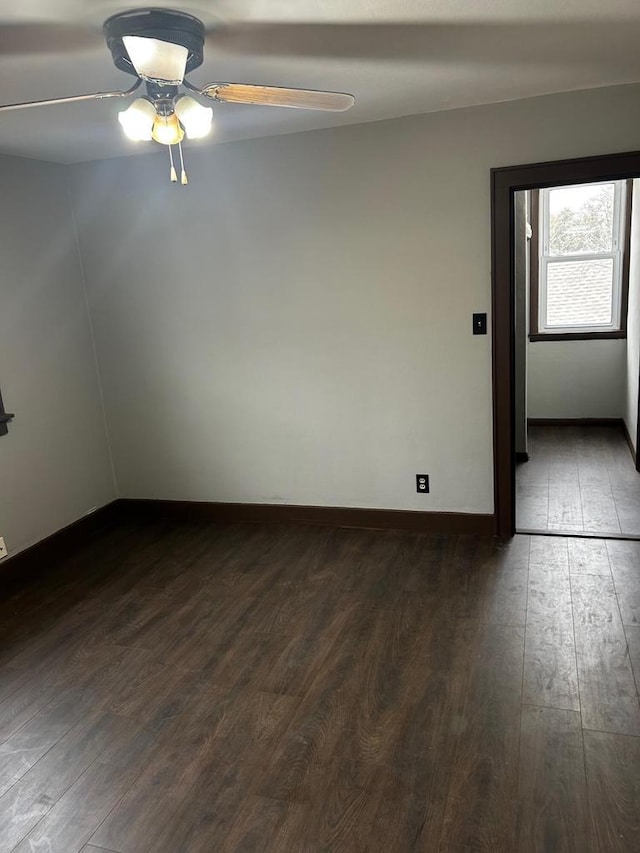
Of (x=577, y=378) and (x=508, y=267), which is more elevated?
(x=508, y=267)

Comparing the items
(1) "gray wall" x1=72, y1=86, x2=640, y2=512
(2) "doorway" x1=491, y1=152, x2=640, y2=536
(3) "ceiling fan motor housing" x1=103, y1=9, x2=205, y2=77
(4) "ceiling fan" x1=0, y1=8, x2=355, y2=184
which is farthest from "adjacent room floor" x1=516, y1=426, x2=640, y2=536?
(3) "ceiling fan motor housing" x1=103, y1=9, x2=205, y2=77

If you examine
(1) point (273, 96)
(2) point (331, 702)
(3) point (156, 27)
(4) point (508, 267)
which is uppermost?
(3) point (156, 27)

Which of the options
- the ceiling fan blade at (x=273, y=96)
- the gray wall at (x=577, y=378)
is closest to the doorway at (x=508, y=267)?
the ceiling fan blade at (x=273, y=96)

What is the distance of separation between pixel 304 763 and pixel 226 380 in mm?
2380

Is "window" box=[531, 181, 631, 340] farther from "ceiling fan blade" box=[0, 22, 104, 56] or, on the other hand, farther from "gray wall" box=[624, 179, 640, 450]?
"ceiling fan blade" box=[0, 22, 104, 56]

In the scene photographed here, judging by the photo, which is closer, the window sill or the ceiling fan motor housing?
the ceiling fan motor housing

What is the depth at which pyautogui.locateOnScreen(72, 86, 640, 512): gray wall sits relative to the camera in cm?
325

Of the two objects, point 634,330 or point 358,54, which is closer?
point 358,54

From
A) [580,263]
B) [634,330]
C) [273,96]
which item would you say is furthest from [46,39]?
[580,263]

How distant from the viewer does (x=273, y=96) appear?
1951mm

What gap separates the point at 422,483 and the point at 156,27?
2.60m

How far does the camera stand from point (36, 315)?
144 inches

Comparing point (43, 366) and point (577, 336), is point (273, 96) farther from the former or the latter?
point (577, 336)

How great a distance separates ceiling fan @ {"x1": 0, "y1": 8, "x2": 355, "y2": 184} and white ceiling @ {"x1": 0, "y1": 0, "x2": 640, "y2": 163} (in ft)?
0.19
